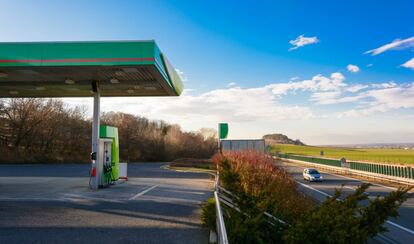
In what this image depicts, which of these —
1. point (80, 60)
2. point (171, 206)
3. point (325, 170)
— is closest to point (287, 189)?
point (171, 206)

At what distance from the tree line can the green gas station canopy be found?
1279 inches

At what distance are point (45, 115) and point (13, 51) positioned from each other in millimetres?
40070

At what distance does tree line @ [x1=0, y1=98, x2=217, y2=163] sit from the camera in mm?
48250

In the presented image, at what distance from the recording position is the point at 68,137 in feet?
173

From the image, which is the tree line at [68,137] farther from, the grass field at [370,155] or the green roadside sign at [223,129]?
the green roadside sign at [223,129]

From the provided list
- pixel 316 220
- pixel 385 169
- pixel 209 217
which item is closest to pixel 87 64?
pixel 209 217

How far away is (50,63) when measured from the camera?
1346cm

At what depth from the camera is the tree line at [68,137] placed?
48250mm

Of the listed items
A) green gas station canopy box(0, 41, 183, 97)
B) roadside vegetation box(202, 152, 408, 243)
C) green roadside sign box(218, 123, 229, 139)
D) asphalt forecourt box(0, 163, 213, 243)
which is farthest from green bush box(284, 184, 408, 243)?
green roadside sign box(218, 123, 229, 139)

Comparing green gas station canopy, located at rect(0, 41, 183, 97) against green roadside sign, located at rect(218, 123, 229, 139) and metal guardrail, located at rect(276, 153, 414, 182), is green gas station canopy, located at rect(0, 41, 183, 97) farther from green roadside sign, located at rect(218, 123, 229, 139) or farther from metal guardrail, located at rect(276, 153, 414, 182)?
green roadside sign, located at rect(218, 123, 229, 139)

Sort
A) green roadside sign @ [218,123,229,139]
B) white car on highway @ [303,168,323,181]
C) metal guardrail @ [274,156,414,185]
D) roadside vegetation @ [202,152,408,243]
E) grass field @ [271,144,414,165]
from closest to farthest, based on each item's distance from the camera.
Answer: roadside vegetation @ [202,152,408,243], metal guardrail @ [274,156,414,185], white car on highway @ [303,168,323,181], green roadside sign @ [218,123,229,139], grass field @ [271,144,414,165]

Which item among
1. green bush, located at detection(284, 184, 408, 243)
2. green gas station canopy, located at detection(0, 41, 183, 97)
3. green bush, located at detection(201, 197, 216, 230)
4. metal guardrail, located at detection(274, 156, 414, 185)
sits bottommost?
metal guardrail, located at detection(274, 156, 414, 185)

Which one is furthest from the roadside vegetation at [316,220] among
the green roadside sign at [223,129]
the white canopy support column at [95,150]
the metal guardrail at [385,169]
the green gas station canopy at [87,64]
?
the green roadside sign at [223,129]

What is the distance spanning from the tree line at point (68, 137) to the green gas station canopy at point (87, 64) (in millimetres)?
32486
